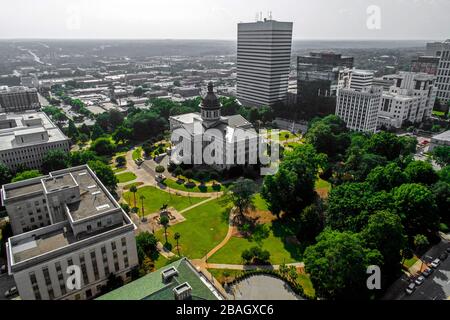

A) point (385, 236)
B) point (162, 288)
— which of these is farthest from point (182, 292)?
point (385, 236)

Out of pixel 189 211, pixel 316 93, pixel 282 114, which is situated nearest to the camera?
pixel 189 211

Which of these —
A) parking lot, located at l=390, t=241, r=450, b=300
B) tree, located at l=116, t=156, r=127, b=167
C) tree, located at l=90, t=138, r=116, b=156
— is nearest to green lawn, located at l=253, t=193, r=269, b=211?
parking lot, located at l=390, t=241, r=450, b=300

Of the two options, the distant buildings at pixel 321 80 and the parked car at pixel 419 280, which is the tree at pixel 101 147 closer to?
the distant buildings at pixel 321 80

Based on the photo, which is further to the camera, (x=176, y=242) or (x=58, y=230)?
(x=176, y=242)

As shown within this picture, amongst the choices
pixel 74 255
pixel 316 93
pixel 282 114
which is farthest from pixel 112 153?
pixel 316 93

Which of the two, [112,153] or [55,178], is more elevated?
[55,178]

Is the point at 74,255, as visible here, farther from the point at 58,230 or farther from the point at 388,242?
the point at 388,242
